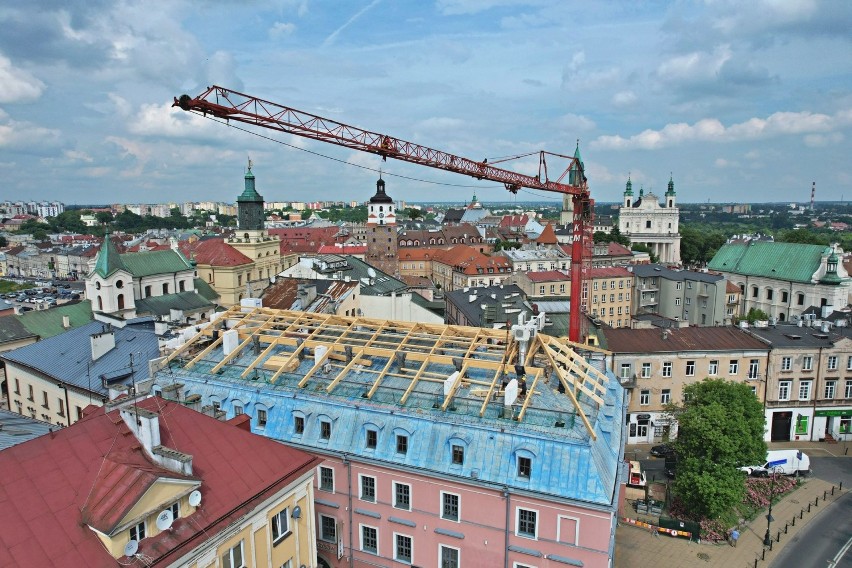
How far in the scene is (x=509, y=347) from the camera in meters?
31.5

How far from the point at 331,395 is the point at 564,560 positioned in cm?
1380

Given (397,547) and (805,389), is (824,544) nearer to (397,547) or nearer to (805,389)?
(805,389)

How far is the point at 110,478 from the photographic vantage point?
1767 cm

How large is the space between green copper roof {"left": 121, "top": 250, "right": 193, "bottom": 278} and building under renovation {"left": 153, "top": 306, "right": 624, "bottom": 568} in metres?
47.5

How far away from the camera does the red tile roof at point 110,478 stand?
16000 millimetres

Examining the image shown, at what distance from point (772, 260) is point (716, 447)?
82036mm

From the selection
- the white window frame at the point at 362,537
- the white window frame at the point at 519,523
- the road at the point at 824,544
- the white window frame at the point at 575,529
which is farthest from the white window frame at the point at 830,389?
the white window frame at the point at 362,537

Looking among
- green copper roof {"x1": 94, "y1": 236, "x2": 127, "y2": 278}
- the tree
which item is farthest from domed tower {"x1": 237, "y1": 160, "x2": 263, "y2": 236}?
the tree

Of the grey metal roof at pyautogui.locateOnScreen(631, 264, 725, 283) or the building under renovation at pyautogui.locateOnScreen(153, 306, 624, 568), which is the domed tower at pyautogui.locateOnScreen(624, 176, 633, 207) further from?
the building under renovation at pyautogui.locateOnScreen(153, 306, 624, 568)

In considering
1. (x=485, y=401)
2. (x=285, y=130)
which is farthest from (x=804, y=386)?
(x=285, y=130)

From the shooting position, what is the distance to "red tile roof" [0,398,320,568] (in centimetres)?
1600

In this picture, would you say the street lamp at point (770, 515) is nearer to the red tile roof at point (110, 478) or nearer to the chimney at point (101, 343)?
the red tile roof at point (110, 478)

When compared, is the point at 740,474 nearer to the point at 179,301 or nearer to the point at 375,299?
the point at 375,299

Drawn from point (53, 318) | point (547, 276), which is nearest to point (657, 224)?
point (547, 276)
